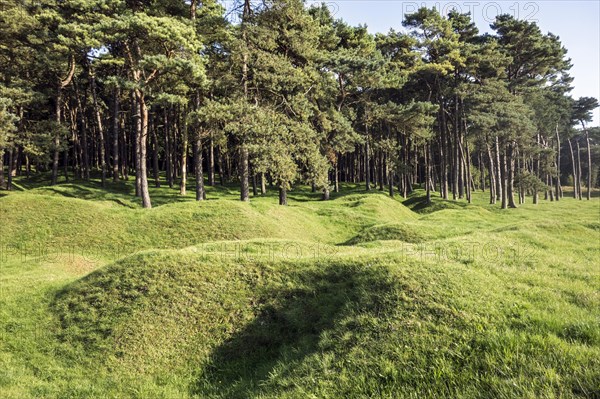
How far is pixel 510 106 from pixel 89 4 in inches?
1644

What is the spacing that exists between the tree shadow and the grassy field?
1.5 inches

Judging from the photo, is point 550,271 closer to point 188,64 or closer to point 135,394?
point 135,394

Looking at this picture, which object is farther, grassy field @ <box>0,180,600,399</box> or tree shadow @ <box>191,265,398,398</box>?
tree shadow @ <box>191,265,398,398</box>

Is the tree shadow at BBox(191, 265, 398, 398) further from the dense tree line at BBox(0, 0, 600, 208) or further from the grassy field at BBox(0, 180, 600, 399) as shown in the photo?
the dense tree line at BBox(0, 0, 600, 208)

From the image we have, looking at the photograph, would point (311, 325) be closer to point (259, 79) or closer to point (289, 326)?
point (289, 326)

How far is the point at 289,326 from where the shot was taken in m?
9.20

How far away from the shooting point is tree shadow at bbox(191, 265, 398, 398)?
765 centimetres

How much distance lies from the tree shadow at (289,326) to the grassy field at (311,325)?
1.5 inches

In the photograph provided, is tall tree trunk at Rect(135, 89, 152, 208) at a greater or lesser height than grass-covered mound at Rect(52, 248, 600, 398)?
greater

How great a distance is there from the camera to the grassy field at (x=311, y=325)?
5719 millimetres

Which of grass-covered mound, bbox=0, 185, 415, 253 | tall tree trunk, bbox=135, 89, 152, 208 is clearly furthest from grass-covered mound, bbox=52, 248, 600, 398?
tall tree trunk, bbox=135, 89, 152, 208

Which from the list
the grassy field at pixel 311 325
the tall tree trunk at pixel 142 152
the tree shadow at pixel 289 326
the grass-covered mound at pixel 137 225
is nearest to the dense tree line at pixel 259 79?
the tall tree trunk at pixel 142 152

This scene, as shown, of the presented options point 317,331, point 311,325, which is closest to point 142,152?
point 311,325

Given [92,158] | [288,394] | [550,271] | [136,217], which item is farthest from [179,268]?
[92,158]
